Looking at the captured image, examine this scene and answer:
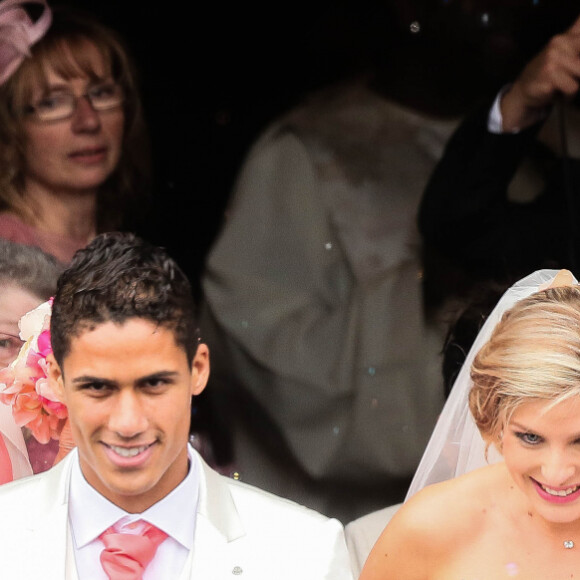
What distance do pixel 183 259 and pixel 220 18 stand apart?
0.63 m

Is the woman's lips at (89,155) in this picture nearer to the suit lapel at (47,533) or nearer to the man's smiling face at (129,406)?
the man's smiling face at (129,406)

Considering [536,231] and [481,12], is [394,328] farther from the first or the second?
[481,12]

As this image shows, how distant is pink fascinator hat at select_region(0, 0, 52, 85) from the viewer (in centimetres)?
292

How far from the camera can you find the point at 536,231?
312cm

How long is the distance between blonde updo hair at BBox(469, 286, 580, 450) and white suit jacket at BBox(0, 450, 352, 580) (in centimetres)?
41

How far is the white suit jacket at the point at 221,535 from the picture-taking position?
92.3 inches

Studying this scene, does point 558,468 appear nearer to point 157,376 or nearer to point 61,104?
point 157,376

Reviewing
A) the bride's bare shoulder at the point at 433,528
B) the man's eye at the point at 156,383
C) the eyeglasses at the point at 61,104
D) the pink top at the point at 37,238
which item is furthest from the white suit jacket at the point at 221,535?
the eyeglasses at the point at 61,104

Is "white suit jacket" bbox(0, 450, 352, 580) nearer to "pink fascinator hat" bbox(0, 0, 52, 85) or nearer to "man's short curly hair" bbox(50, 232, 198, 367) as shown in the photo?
"man's short curly hair" bbox(50, 232, 198, 367)

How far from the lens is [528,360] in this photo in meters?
2.36

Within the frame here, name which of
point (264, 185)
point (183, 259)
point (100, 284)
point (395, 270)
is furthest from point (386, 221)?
point (100, 284)

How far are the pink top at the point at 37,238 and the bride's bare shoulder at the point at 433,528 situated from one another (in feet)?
3.53

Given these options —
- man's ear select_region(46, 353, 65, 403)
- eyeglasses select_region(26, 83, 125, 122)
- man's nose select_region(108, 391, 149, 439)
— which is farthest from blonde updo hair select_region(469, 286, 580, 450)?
eyeglasses select_region(26, 83, 125, 122)

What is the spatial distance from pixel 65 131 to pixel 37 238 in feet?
0.90
